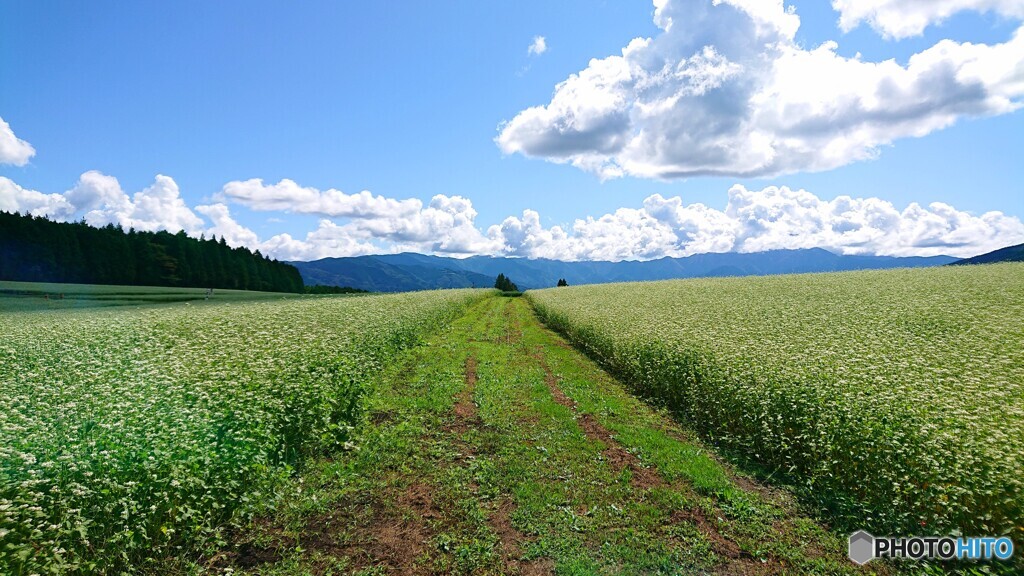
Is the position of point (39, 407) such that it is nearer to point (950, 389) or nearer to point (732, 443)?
point (732, 443)

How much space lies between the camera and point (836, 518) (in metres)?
7.53

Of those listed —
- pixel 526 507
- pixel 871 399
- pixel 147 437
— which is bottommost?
pixel 526 507

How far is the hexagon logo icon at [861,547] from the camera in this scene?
659 centimetres

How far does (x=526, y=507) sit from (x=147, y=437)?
608cm

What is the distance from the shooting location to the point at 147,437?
6.02 m

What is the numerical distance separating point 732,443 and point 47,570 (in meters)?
12.2

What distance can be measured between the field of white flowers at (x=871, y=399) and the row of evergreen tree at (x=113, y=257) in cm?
9649

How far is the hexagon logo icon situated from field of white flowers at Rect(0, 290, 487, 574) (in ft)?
31.2

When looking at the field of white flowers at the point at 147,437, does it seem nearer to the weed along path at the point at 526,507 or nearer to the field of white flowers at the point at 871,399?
the weed along path at the point at 526,507
